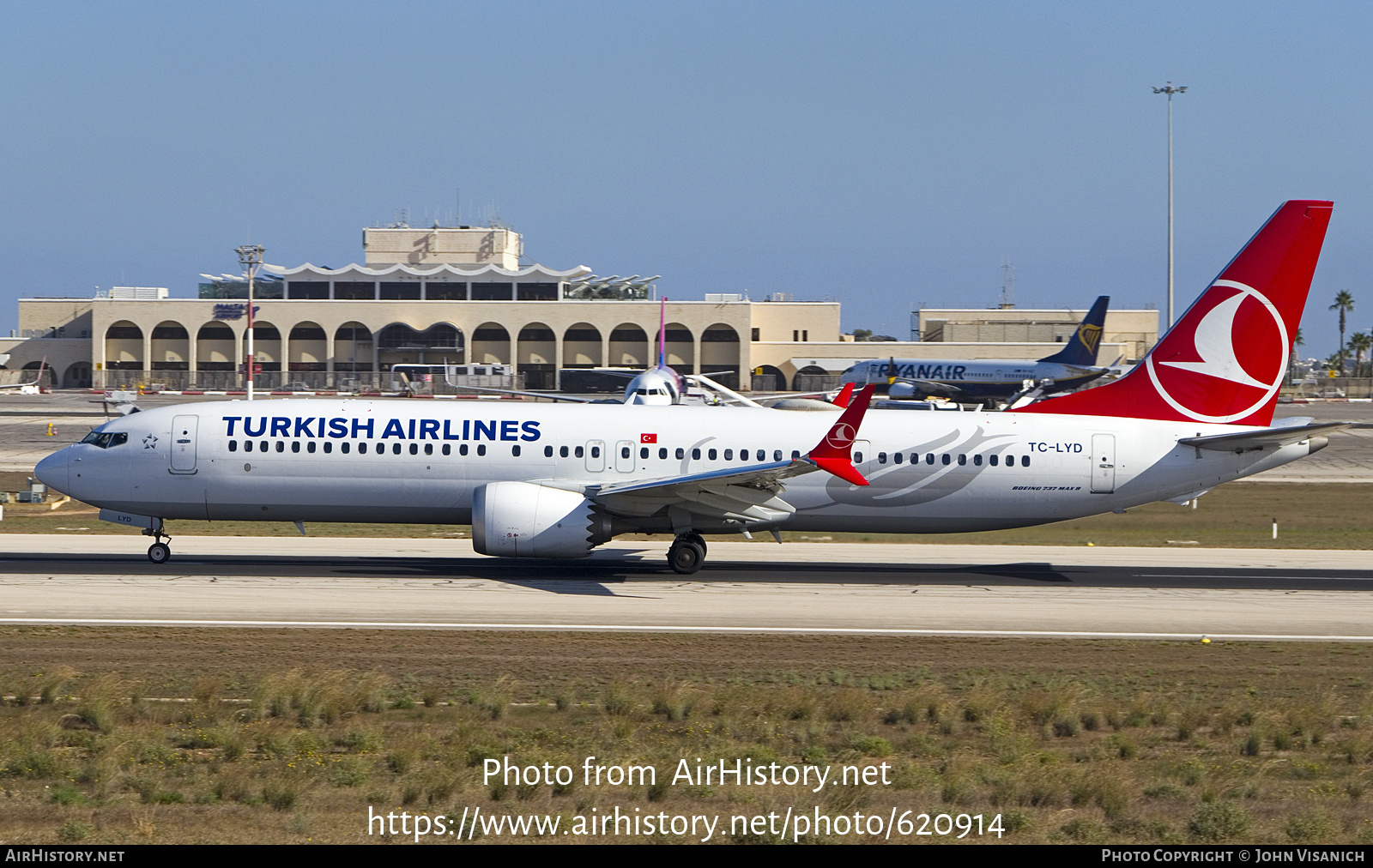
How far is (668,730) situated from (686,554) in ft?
43.9

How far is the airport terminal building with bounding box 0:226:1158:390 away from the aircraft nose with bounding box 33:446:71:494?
368ft

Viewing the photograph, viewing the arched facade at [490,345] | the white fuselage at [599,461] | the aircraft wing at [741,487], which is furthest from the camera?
the arched facade at [490,345]

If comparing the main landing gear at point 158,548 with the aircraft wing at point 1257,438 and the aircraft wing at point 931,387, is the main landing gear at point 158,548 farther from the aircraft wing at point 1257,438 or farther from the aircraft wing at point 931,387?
the aircraft wing at point 931,387

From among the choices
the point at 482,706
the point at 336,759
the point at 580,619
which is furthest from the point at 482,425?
the point at 336,759

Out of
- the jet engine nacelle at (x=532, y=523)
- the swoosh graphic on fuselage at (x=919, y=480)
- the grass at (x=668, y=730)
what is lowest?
the grass at (x=668, y=730)

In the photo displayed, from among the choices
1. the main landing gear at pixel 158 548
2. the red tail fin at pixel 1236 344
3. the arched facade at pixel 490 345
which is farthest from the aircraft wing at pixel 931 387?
the main landing gear at pixel 158 548

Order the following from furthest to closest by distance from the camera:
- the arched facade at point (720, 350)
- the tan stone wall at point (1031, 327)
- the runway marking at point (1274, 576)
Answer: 1. the tan stone wall at point (1031, 327)
2. the arched facade at point (720, 350)
3. the runway marking at point (1274, 576)

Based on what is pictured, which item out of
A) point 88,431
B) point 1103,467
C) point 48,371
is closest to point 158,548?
point 1103,467

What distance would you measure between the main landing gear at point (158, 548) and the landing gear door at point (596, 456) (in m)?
9.86

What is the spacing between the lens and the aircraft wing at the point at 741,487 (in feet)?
88.2

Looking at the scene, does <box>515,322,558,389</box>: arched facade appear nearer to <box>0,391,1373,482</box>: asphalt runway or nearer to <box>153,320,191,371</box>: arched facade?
<box>0,391,1373,482</box>: asphalt runway

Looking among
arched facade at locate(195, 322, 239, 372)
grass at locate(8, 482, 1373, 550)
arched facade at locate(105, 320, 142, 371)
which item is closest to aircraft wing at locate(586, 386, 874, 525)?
grass at locate(8, 482, 1373, 550)

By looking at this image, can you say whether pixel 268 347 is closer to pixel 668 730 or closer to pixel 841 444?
pixel 841 444

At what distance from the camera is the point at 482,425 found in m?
29.6
